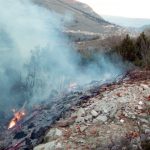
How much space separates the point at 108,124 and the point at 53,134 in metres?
2.14

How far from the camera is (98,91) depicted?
17156mm

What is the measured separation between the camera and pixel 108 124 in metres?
14.0

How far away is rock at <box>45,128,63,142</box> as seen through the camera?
1375 centimetres

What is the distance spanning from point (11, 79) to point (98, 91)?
1252 centimetres

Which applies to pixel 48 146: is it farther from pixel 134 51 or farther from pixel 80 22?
pixel 80 22

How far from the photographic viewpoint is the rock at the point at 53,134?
541 inches

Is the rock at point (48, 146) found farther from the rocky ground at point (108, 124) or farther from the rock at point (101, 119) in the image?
the rock at point (101, 119)

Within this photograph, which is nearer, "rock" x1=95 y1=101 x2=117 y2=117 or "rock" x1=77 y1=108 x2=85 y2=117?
"rock" x1=95 y1=101 x2=117 y2=117

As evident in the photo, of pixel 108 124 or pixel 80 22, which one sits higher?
pixel 108 124

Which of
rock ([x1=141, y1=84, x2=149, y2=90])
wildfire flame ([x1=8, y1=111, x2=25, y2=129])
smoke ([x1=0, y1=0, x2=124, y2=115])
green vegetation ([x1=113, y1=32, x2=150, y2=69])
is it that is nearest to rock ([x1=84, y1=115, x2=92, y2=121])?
rock ([x1=141, y1=84, x2=149, y2=90])

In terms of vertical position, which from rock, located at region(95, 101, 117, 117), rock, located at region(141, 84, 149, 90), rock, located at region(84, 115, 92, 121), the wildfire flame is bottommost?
the wildfire flame

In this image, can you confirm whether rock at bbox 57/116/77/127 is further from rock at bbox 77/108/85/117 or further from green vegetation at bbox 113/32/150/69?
green vegetation at bbox 113/32/150/69

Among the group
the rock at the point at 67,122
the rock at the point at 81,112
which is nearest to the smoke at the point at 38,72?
the rock at the point at 81,112

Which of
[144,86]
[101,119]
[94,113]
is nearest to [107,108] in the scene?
[94,113]
